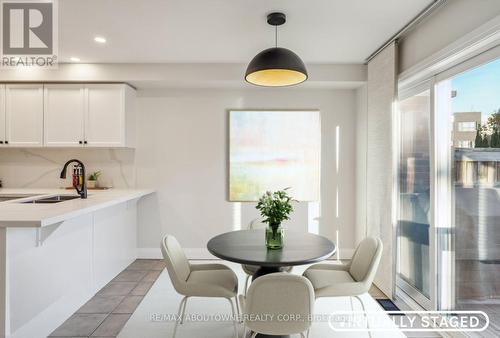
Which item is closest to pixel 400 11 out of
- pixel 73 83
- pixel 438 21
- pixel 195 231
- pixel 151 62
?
pixel 438 21

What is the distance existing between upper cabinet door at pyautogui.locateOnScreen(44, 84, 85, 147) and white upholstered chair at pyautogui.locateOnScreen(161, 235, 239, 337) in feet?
8.16

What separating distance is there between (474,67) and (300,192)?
2576 mm

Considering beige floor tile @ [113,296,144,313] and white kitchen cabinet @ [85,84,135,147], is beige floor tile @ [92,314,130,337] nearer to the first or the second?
beige floor tile @ [113,296,144,313]

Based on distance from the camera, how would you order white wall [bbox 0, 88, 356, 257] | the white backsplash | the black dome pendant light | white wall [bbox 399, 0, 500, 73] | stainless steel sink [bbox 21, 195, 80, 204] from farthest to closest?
white wall [bbox 0, 88, 356, 257], the white backsplash, stainless steel sink [bbox 21, 195, 80, 204], the black dome pendant light, white wall [bbox 399, 0, 500, 73]

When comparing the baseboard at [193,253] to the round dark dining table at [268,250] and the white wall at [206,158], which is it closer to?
the white wall at [206,158]

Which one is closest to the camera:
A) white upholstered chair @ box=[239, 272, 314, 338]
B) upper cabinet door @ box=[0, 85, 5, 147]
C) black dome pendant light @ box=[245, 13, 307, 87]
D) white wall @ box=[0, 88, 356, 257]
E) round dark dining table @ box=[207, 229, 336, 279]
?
white upholstered chair @ box=[239, 272, 314, 338]

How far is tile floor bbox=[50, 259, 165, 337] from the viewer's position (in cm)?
245

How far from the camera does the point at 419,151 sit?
290 cm

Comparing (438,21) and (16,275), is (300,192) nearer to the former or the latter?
(438,21)

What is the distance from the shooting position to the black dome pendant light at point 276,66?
2164 mm

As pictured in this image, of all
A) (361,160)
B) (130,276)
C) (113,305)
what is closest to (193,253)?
(130,276)

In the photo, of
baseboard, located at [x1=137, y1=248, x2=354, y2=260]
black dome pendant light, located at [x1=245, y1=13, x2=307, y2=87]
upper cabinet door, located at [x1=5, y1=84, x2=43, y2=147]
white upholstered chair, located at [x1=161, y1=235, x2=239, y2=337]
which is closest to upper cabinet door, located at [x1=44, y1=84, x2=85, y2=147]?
upper cabinet door, located at [x1=5, y1=84, x2=43, y2=147]

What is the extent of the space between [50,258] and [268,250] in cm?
179

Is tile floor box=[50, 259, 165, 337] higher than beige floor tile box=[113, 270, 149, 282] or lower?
lower
